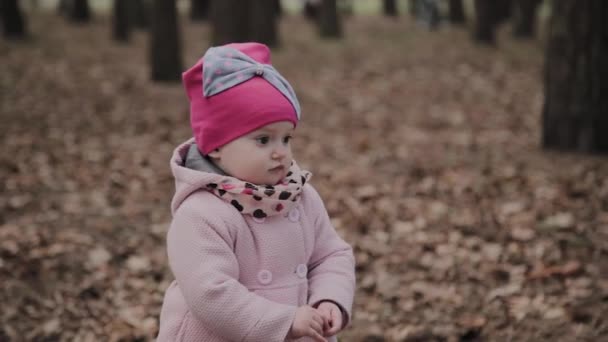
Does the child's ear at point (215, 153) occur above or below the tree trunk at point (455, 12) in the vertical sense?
above

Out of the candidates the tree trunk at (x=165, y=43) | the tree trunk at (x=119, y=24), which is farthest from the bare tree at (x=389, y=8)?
the tree trunk at (x=165, y=43)

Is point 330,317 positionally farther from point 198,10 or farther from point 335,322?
point 198,10

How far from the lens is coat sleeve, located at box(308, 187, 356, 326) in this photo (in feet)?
8.34

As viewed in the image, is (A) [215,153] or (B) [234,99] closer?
(B) [234,99]

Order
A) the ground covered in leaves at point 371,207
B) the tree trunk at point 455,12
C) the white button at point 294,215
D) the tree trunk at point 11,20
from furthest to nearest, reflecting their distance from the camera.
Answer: the tree trunk at point 455,12 → the tree trunk at point 11,20 → the ground covered in leaves at point 371,207 → the white button at point 294,215

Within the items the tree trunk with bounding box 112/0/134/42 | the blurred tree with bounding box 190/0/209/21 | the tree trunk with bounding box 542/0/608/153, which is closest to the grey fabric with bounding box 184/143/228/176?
A: the tree trunk with bounding box 542/0/608/153

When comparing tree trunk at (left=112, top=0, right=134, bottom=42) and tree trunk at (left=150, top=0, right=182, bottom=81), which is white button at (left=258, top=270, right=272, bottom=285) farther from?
tree trunk at (left=112, top=0, right=134, bottom=42)

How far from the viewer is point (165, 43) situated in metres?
11.5

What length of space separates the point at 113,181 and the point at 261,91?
4.88 meters

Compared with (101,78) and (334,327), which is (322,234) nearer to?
(334,327)

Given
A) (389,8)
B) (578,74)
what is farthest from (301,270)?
(389,8)

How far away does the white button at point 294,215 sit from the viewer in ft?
8.19

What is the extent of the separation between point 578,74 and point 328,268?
17.4ft

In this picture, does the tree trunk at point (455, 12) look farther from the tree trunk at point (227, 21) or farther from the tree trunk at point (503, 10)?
the tree trunk at point (227, 21)
